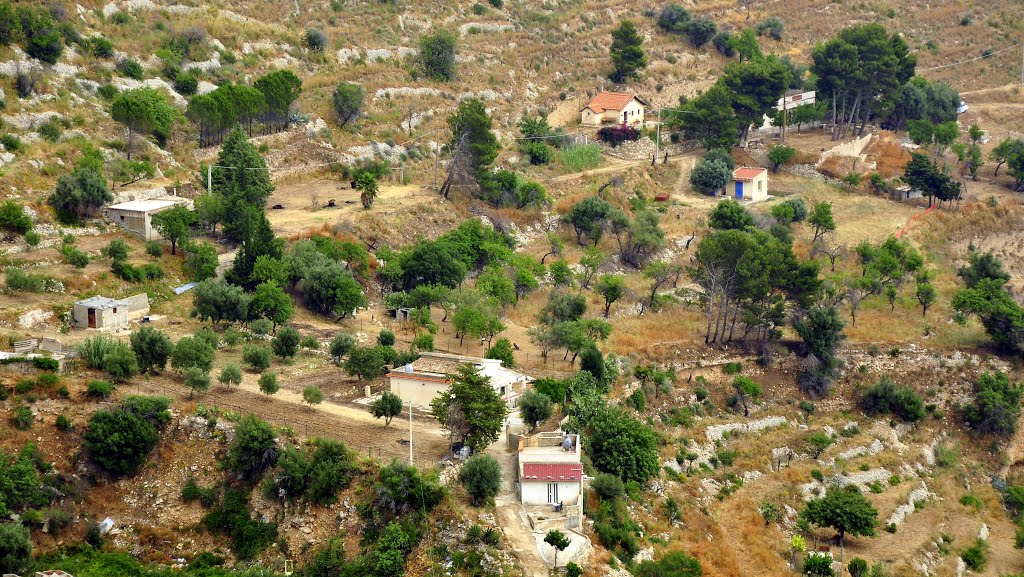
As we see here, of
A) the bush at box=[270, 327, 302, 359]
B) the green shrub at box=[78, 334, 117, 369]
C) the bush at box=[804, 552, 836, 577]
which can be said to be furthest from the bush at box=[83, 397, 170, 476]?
the bush at box=[804, 552, 836, 577]

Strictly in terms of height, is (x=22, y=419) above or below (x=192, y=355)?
below

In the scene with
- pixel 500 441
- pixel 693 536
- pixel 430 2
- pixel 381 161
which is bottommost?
pixel 693 536

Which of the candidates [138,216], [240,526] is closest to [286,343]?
[240,526]

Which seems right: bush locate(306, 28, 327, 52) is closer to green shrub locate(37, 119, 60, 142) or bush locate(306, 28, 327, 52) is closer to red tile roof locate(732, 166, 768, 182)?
green shrub locate(37, 119, 60, 142)

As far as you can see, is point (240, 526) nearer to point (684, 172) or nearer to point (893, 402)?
point (893, 402)

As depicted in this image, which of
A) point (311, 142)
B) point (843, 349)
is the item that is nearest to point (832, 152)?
point (843, 349)

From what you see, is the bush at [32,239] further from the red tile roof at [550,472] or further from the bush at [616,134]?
the bush at [616,134]

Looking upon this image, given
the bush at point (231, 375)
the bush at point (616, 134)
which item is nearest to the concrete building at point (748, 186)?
the bush at point (616, 134)

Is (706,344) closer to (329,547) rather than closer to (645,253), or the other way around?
(645,253)
